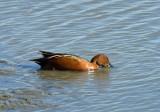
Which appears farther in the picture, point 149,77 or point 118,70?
point 118,70

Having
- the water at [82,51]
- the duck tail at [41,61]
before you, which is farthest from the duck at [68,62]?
the water at [82,51]

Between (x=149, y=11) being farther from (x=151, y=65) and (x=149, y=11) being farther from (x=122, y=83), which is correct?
(x=122, y=83)

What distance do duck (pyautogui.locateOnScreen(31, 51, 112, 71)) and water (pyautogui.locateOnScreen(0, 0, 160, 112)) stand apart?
172 mm

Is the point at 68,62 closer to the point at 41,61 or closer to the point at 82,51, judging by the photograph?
the point at 41,61

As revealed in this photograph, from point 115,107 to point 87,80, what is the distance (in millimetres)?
1984

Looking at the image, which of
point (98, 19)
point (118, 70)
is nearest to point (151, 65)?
point (118, 70)

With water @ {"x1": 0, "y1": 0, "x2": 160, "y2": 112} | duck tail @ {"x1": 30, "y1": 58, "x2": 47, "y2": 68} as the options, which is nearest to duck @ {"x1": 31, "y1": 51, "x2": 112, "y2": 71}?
duck tail @ {"x1": 30, "y1": 58, "x2": 47, "y2": 68}

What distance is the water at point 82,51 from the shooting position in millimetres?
8641

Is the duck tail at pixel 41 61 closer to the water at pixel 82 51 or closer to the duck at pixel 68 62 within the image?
the duck at pixel 68 62

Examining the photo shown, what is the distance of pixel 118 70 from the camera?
1072 centimetres

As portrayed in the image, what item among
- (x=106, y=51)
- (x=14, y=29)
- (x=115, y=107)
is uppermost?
(x=14, y=29)

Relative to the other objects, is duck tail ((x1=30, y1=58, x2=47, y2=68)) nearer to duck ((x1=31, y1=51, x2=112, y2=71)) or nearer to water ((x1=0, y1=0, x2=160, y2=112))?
duck ((x1=31, y1=51, x2=112, y2=71))

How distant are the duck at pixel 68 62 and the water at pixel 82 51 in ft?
0.56

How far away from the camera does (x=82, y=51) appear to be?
1200 centimetres
